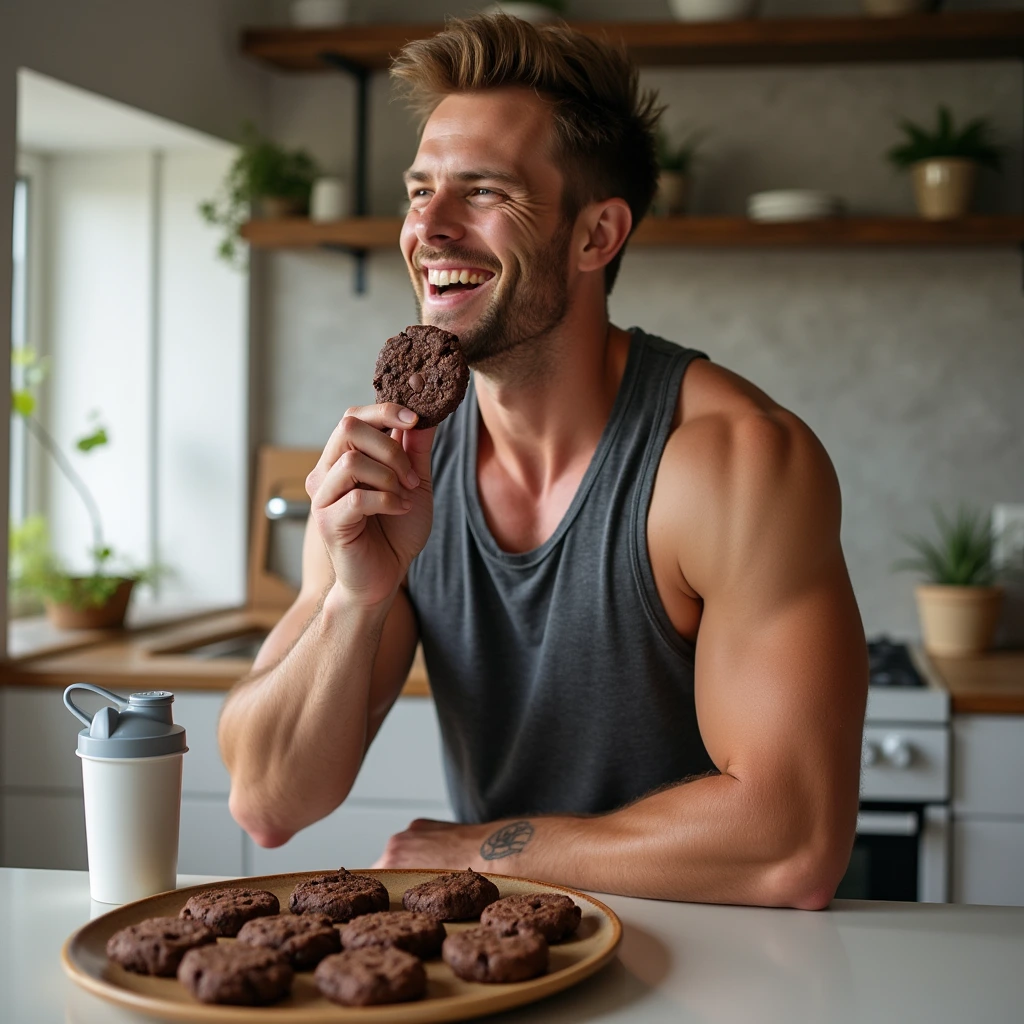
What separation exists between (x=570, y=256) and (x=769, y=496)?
1.57ft

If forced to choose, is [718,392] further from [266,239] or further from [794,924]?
[266,239]

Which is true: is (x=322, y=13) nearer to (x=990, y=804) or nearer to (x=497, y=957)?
(x=990, y=804)

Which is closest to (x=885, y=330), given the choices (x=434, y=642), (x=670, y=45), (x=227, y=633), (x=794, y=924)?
(x=670, y=45)

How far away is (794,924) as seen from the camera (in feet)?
3.82

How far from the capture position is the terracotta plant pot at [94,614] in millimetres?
3148

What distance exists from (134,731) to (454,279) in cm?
74

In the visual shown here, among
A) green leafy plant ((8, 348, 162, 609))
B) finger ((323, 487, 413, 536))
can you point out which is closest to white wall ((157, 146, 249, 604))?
green leafy plant ((8, 348, 162, 609))

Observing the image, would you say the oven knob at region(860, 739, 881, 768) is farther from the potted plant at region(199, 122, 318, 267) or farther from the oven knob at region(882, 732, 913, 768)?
the potted plant at region(199, 122, 318, 267)

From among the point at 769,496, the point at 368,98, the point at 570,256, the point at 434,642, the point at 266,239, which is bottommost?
the point at 434,642

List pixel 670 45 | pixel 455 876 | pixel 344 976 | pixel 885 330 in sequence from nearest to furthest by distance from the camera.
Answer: pixel 344 976 < pixel 455 876 < pixel 670 45 < pixel 885 330

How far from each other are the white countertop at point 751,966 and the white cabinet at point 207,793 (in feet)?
4.65

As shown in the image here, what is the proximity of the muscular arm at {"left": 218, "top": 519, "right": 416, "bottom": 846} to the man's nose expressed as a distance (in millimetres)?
425

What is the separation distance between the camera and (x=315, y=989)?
92cm

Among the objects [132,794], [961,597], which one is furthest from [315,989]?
[961,597]
